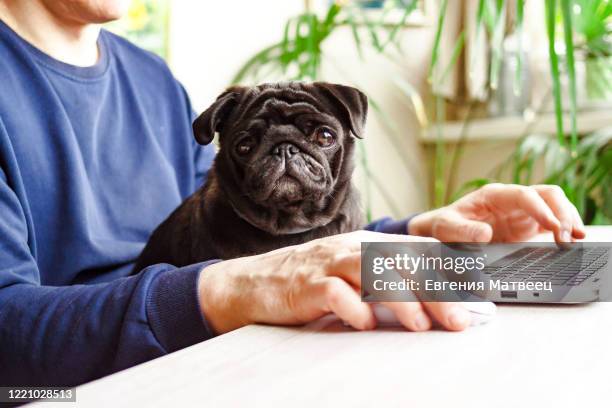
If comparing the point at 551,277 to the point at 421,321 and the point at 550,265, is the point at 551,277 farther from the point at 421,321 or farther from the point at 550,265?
the point at 421,321

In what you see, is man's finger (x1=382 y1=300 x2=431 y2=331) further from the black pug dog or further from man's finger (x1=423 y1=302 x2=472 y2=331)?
the black pug dog

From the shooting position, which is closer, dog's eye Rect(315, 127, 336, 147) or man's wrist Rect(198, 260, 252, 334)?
man's wrist Rect(198, 260, 252, 334)

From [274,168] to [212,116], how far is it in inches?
4.7

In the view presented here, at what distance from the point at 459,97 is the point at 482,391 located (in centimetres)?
245

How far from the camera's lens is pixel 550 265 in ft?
2.68

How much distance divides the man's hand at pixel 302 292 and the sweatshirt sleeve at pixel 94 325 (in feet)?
0.09

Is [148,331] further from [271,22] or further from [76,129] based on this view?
[271,22]

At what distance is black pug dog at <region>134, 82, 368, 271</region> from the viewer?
93cm

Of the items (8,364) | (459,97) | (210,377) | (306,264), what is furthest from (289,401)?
(459,97)

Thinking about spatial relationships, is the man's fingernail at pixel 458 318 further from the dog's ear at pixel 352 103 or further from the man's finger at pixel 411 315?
the dog's ear at pixel 352 103

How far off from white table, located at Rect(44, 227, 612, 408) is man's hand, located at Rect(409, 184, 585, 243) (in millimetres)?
361

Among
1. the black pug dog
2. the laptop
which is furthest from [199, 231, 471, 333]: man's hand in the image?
the black pug dog

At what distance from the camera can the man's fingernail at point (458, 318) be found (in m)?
0.59

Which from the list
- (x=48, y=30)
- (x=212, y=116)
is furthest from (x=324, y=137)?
(x=48, y=30)
